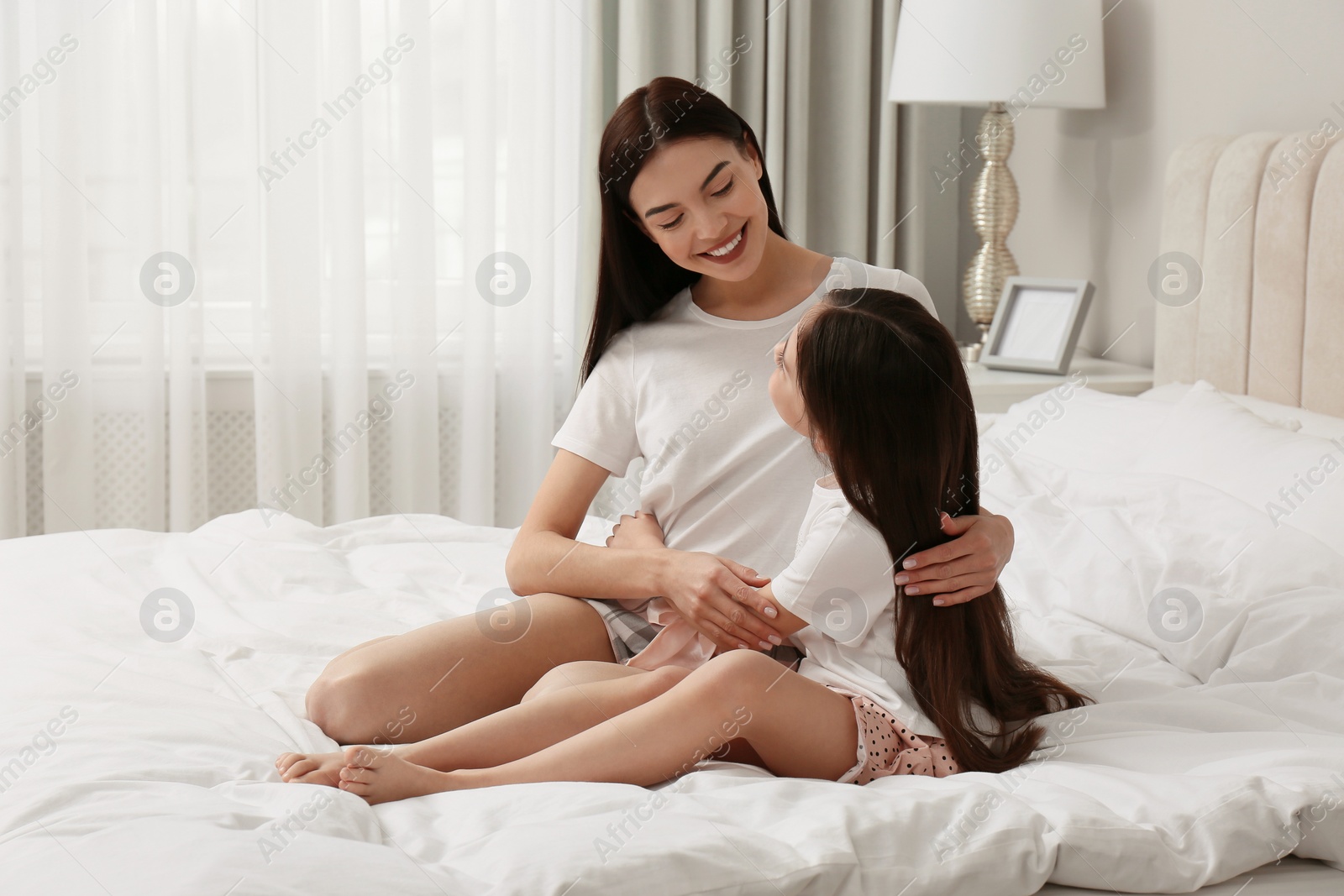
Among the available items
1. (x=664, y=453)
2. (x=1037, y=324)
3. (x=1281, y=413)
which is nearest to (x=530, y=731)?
(x=664, y=453)

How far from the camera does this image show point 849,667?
115 cm

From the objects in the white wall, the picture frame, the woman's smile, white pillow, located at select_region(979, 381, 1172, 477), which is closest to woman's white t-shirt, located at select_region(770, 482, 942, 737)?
the woman's smile

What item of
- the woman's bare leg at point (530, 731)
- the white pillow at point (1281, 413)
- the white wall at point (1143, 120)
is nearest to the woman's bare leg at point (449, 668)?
the woman's bare leg at point (530, 731)

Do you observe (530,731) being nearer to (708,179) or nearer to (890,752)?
(890,752)

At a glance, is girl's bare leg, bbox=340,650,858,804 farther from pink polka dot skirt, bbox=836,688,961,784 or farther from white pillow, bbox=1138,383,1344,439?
white pillow, bbox=1138,383,1344,439

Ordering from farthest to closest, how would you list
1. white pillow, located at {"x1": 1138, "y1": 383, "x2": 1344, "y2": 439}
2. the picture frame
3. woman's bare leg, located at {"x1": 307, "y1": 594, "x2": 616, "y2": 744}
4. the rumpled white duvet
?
the picture frame → white pillow, located at {"x1": 1138, "y1": 383, "x2": 1344, "y2": 439} → woman's bare leg, located at {"x1": 307, "y1": 594, "x2": 616, "y2": 744} → the rumpled white duvet

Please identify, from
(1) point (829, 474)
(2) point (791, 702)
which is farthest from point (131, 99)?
(2) point (791, 702)

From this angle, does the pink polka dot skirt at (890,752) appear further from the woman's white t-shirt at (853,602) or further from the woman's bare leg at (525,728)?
the woman's bare leg at (525,728)

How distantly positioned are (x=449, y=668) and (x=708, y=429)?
0.41 m

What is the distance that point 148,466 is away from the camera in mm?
2812

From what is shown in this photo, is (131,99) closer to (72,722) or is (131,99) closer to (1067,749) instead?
(72,722)

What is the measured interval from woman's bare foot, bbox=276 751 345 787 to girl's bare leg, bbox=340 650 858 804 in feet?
0.08

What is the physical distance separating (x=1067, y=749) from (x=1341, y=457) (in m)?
0.62

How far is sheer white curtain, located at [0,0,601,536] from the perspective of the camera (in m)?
2.71
